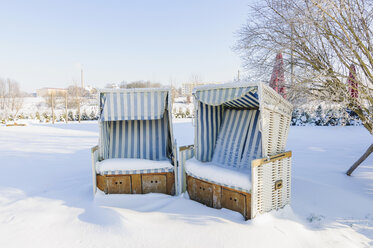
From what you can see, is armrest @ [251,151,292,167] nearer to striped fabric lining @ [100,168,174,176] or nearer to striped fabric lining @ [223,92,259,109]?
striped fabric lining @ [223,92,259,109]

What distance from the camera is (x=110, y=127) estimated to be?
16.9 ft

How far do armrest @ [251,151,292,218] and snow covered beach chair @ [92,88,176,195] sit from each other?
1.63 meters

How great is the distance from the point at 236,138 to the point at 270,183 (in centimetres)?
126

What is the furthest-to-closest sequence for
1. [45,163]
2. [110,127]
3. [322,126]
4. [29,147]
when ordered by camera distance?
1. [322,126]
2. [29,147]
3. [45,163]
4. [110,127]

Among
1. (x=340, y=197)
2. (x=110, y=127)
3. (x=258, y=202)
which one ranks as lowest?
(x=340, y=197)

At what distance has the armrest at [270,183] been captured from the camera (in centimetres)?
328

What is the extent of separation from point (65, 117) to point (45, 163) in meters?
16.5

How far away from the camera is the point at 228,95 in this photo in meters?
3.58

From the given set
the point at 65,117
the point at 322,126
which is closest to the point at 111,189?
the point at 322,126

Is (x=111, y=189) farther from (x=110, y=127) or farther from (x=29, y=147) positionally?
(x=29, y=147)

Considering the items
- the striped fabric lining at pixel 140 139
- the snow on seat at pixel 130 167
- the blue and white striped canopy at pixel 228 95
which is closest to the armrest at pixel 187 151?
the snow on seat at pixel 130 167

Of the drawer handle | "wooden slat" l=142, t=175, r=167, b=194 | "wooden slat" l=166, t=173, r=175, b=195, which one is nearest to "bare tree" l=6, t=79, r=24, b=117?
"wooden slat" l=142, t=175, r=167, b=194

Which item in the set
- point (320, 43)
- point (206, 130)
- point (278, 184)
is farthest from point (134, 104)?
point (320, 43)

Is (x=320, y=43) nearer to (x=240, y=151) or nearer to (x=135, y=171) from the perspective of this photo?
(x=240, y=151)
